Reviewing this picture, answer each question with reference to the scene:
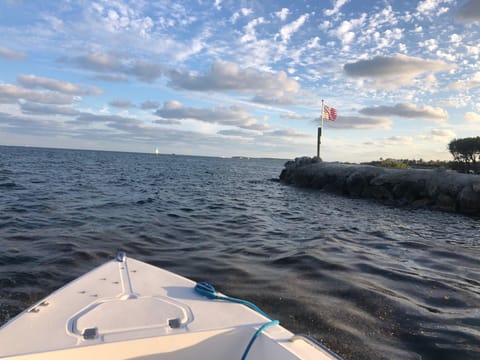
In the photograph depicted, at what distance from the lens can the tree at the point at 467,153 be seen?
2994cm

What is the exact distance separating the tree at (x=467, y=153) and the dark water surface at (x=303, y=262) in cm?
2069

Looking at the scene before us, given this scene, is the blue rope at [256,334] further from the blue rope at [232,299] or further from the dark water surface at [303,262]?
the dark water surface at [303,262]

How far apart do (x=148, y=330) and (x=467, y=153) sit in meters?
36.4

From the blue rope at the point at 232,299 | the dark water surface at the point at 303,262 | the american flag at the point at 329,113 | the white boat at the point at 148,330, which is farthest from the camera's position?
the american flag at the point at 329,113

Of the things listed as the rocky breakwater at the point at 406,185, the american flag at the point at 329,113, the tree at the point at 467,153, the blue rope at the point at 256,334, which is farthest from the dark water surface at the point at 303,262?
the tree at the point at 467,153

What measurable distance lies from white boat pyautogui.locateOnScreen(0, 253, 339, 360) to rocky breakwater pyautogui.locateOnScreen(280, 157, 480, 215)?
16.9 meters

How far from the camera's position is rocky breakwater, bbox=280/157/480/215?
16125 mm

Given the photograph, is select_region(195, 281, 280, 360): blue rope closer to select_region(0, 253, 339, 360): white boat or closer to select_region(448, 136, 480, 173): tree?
select_region(0, 253, 339, 360): white boat

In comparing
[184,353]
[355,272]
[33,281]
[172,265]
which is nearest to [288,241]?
[355,272]

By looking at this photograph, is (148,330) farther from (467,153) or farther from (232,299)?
(467,153)

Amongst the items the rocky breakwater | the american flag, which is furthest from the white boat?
the american flag

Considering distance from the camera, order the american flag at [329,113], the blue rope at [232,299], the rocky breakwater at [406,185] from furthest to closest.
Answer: the american flag at [329,113] → the rocky breakwater at [406,185] → the blue rope at [232,299]

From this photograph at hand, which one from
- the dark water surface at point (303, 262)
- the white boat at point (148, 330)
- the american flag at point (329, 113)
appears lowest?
the dark water surface at point (303, 262)

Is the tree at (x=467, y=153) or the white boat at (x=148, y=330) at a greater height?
the tree at (x=467, y=153)
